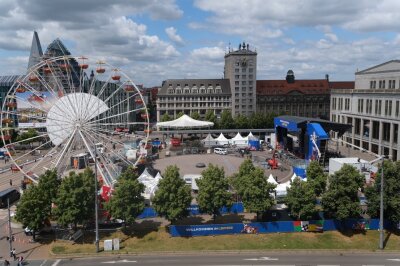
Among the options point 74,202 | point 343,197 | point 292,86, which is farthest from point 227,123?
point 74,202

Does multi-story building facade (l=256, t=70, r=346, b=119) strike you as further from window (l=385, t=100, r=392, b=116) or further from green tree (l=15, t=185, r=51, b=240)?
green tree (l=15, t=185, r=51, b=240)

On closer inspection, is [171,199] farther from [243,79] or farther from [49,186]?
[243,79]

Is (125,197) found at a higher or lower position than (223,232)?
higher

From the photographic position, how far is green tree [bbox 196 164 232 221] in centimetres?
4194

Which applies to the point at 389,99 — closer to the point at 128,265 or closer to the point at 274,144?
the point at 274,144

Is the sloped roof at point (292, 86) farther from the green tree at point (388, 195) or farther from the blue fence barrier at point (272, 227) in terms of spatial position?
the blue fence barrier at point (272, 227)

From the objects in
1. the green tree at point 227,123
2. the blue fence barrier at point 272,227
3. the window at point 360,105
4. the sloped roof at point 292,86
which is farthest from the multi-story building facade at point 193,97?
the blue fence barrier at point 272,227

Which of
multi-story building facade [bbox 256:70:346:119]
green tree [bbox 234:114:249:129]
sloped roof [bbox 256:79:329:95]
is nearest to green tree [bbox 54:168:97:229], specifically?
green tree [bbox 234:114:249:129]

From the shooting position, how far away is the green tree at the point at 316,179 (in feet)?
151

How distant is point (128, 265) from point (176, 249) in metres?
5.56

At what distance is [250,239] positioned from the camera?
40.5 meters

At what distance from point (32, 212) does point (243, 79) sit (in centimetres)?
12194

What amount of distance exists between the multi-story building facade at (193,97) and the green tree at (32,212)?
11207 cm

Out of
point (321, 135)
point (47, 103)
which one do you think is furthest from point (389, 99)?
point (47, 103)
